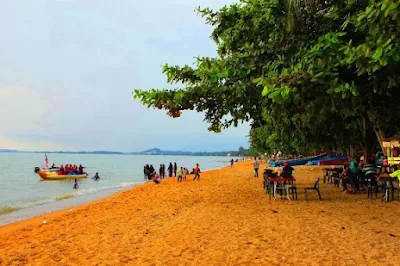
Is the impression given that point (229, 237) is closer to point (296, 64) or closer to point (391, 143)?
point (296, 64)

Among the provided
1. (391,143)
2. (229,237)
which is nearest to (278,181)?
(391,143)

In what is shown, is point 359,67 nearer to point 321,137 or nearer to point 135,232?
point 135,232

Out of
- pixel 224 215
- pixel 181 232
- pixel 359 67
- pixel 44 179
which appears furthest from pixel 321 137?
pixel 44 179

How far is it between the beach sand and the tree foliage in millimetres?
2743

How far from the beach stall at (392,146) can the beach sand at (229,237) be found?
4141 millimetres

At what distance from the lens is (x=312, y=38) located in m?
9.18

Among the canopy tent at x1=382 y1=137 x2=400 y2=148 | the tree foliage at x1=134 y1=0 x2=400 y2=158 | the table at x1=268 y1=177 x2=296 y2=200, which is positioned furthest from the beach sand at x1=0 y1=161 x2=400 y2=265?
the canopy tent at x1=382 y1=137 x2=400 y2=148

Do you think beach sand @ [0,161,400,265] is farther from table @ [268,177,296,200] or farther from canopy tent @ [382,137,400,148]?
canopy tent @ [382,137,400,148]

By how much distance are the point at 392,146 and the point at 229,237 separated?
423 inches

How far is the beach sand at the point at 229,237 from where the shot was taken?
6.79 metres

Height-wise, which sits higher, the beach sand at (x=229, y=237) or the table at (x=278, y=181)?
the table at (x=278, y=181)

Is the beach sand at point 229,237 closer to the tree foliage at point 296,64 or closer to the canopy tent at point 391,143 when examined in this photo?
the tree foliage at point 296,64

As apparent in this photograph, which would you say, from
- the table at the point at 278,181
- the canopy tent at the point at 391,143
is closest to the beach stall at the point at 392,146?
the canopy tent at the point at 391,143

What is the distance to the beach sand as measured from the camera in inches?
267
